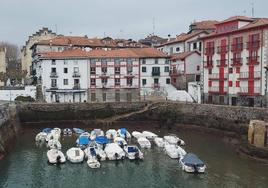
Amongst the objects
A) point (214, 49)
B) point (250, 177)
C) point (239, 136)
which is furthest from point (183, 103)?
point (250, 177)

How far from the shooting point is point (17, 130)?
180 ft

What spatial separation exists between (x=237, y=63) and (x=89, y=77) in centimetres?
2993

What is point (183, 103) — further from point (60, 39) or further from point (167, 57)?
point (60, 39)

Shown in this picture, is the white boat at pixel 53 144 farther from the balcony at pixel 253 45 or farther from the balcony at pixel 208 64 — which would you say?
the balcony at pixel 253 45

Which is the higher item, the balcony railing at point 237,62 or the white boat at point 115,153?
the balcony railing at point 237,62

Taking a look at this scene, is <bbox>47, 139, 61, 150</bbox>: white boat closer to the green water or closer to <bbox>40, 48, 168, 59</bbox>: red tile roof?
the green water

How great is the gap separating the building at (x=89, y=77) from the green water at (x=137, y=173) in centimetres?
3155

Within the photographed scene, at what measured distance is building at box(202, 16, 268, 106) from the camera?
178 ft

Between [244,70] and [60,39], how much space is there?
1945 inches

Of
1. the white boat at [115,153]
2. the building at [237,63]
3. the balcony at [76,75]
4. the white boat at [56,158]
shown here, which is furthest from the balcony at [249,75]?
the balcony at [76,75]

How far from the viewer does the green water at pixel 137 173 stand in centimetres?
3183

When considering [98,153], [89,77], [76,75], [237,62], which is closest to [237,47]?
[237,62]

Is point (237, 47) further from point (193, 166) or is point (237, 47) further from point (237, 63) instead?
point (193, 166)

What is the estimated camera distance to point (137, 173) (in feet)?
114
